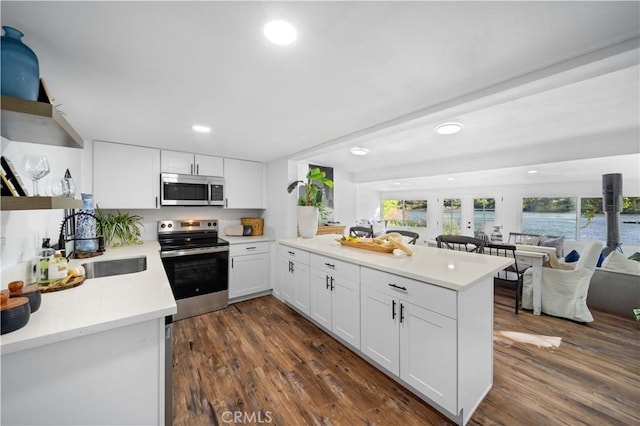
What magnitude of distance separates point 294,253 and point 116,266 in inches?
68.2

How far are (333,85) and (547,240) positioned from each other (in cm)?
548

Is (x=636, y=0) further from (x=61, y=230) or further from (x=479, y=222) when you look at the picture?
(x=479, y=222)

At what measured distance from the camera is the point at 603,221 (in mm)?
4820

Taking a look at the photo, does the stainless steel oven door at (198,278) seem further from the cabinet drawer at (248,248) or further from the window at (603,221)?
the window at (603,221)

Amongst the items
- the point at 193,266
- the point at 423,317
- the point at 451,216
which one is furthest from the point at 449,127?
the point at 451,216

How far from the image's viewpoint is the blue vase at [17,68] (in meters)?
0.86

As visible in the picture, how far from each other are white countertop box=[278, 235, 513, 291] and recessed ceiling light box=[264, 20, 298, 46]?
1513 millimetres

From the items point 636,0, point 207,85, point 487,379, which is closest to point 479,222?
point 487,379

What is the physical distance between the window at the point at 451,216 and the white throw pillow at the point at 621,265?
11.8ft

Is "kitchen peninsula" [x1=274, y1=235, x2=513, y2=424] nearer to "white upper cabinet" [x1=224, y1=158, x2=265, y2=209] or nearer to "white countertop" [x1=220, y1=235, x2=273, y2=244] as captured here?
"white countertop" [x1=220, y1=235, x2=273, y2=244]

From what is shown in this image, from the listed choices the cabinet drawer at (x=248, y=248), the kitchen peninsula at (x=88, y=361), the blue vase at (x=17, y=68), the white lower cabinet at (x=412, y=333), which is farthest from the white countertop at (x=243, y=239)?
the blue vase at (x=17, y=68)

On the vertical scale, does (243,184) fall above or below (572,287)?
above

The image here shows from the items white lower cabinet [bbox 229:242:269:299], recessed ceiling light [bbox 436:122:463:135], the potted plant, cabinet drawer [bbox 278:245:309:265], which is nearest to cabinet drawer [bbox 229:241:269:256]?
white lower cabinet [bbox 229:242:269:299]

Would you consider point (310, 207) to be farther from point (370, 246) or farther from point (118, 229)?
point (118, 229)
